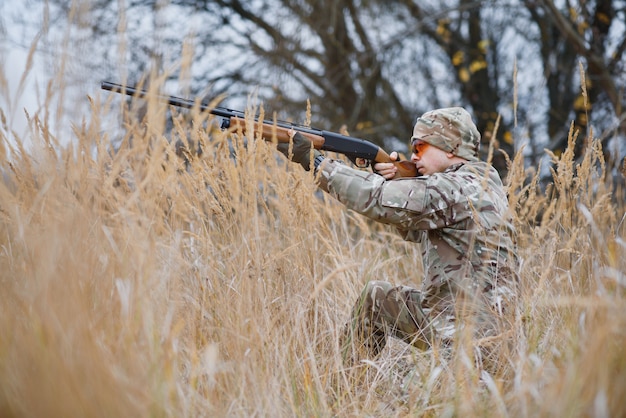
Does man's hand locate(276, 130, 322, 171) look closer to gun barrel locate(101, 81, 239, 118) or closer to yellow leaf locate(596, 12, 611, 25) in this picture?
gun barrel locate(101, 81, 239, 118)

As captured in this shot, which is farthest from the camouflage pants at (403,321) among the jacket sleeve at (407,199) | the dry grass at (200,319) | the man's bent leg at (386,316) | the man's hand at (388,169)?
the man's hand at (388,169)

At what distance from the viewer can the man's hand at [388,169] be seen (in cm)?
296

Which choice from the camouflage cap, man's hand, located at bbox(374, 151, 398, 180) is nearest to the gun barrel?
man's hand, located at bbox(374, 151, 398, 180)

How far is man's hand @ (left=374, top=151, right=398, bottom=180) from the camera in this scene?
9.70 ft

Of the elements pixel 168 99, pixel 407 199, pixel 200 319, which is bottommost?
pixel 200 319

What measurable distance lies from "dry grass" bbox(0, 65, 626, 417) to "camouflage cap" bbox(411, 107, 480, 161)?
28 cm

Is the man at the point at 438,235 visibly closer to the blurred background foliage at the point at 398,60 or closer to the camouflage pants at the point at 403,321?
the camouflage pants at the point at 403,321

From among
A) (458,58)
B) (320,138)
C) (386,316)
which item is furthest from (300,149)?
(458,58)

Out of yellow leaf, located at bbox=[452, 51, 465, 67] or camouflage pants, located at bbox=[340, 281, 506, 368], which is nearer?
camouflage pants, located at bbox=[340, 281, 506, 368]

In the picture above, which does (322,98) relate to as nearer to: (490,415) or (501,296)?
(501,296)

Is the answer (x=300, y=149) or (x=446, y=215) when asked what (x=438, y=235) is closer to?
(x=446, y=215)

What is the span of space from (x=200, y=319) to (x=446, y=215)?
1073mm

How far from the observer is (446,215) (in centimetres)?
253

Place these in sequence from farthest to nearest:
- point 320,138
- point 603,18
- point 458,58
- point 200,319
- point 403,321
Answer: point 458,58 → point 603,18 → point 320,138 → point 403,321 → point 200,319
